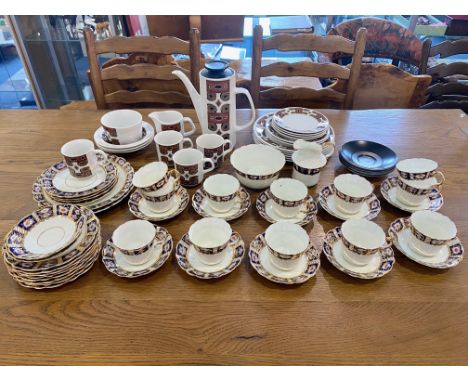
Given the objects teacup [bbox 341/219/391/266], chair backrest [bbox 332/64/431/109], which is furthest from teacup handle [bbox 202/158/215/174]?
chair backrest [bbox 332/64/431/109]

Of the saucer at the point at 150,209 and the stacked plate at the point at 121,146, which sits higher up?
the stacked plate at the point at 121,146

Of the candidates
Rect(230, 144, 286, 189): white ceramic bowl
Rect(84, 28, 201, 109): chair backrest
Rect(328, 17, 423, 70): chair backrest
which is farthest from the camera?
Rect(328, 17, 423, 70): chair backrest

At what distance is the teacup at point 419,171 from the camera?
0.85 m

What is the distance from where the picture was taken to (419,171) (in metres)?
0.89

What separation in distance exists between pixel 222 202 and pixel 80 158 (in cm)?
37

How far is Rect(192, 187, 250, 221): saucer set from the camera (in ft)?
2.76

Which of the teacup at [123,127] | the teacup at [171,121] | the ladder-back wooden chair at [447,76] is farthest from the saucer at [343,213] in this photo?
the ladder-back wooden chair at [447,76]

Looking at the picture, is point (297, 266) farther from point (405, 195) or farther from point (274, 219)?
point (405, 195)

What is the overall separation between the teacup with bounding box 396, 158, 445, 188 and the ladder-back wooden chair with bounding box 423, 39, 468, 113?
69 cm

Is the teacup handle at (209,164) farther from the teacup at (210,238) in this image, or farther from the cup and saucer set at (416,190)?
the cup and saucer set at (416,190)

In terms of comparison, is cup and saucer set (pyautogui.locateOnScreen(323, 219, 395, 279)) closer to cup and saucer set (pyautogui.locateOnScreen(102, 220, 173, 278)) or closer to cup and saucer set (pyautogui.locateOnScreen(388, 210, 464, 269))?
cup and saucer set (pyautogui.locateOnScreen(388, 210, 464, 269))

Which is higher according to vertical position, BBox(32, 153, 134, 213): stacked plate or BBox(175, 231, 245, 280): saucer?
BBox(32, 153, 134, 213): stacked plate

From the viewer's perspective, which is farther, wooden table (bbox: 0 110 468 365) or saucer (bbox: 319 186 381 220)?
saucer (bbox: 319 186 381 220)

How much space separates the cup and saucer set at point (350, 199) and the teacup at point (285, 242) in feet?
0.45
